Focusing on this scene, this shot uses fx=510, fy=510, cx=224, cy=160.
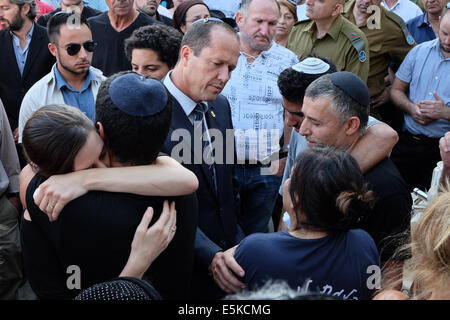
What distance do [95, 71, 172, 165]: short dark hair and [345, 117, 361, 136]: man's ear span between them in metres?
1.07

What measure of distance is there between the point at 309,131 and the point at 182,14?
3048 mm

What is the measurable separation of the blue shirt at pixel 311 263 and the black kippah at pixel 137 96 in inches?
24.5

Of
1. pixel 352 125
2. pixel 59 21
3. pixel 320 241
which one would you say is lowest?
pixel 320 241

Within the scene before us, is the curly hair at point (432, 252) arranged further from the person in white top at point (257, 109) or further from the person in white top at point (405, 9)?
the person in white top at point (405, 9)

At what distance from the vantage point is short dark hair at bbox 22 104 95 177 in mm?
1769

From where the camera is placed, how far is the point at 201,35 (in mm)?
2842

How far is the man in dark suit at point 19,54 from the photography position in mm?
4391

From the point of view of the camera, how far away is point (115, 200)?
1.83 metres

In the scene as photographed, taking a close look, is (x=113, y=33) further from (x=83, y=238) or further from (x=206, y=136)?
(x=83, y=238)

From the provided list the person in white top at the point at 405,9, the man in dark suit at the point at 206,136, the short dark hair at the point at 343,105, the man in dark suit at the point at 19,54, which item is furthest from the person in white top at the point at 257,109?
the person in white top at the point at 405,9

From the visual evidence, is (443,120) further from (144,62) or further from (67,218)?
(67,218)

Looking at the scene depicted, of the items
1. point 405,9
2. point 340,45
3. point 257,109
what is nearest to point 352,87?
point 257,109

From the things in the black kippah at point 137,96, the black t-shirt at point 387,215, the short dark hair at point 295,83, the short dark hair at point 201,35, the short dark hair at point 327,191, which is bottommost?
the black t-shirt at point 387,215

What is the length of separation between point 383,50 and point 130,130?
406cm
